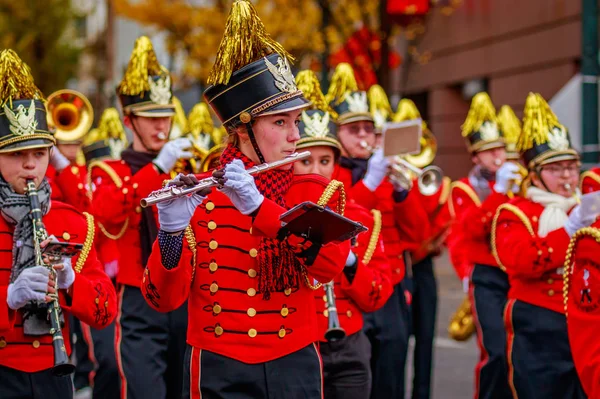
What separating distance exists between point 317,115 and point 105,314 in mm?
2252

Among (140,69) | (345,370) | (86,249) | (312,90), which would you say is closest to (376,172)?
(312,90)

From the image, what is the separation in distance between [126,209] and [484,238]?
3157mm

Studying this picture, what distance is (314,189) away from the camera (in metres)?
4.88

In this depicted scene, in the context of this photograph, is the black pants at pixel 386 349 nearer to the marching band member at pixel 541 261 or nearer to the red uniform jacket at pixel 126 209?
the marching band member at pixel 541 261

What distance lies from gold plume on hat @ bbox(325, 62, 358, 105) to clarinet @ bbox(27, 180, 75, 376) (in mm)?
3761

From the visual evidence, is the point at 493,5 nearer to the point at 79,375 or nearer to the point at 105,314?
the point at 79,375

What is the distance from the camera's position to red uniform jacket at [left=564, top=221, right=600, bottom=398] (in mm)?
5180

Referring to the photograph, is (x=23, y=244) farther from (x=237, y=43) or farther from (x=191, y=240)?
(x=237, y=43)

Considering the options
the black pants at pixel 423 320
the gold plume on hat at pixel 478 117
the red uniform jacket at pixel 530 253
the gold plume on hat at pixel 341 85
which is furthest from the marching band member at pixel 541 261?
the gold plume on hat at pixel 478 117

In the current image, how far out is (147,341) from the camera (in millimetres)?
7332

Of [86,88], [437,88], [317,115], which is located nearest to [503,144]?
[317,115]

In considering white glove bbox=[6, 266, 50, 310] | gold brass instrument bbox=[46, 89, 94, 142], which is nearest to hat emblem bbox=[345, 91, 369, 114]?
gold brass instrument bbox=[46, 89, 94, 142]

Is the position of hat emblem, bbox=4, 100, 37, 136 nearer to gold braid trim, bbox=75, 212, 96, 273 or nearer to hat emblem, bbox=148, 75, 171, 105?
gold braid trim, bbox=75, 212, 96, 273

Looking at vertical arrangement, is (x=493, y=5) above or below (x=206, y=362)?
above
